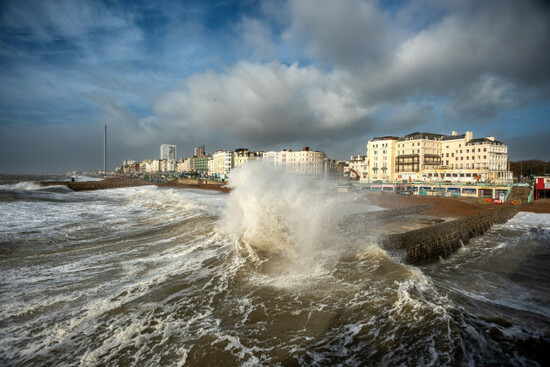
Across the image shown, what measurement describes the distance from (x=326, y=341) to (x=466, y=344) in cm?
255

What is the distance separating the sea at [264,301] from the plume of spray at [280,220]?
0.09 meters

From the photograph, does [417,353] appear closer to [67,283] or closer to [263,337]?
[263,337]

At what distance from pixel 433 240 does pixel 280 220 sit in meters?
8.46

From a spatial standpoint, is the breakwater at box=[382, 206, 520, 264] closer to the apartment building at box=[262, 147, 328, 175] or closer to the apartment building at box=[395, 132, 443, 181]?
the apartment building at box=[395, 132, 443, 181]

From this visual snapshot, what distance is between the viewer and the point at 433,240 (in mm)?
14117

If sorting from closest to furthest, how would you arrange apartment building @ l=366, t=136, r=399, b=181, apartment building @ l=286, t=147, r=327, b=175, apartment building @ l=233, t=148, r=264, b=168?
apartment building @ l=366, t=136, r=399, b=181 < apartment building @ l=286, t=147, r=327, b=175 < apartment building @ l=233, t=148, r=264, b=168

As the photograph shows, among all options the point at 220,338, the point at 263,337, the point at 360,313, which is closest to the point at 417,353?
the point at 360,313

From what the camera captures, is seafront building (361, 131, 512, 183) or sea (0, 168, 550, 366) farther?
seafront building (361, 131, 512, 183)

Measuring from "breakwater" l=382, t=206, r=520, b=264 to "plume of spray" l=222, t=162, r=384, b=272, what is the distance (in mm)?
2987

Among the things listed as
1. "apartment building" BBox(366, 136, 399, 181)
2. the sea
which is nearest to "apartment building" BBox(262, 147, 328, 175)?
"apartment building" BBox(366, 136, 399, 181)

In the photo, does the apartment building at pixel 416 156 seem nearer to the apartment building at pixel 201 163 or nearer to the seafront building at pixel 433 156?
the seafront building at pixel 433 156

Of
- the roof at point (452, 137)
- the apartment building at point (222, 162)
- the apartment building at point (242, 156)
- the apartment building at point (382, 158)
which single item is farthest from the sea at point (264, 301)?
the apartment building at point (242, 156)

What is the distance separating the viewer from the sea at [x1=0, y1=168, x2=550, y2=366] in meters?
4.85

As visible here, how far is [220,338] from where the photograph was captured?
5273 millimetres
